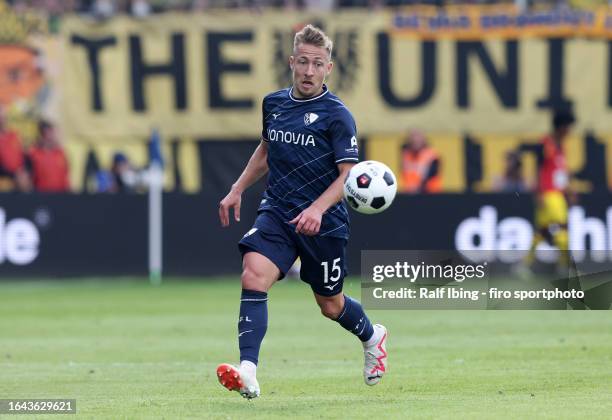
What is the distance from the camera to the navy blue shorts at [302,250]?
30.2 feet

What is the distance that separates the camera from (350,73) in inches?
932

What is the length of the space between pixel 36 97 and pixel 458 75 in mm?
7143

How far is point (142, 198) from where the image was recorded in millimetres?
22016

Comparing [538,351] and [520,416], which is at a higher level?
[520,416]

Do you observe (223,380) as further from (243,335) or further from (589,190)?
(589,190)

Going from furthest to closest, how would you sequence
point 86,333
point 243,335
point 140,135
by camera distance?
1. point 140,135
2. point 86,333
3. point 243,335

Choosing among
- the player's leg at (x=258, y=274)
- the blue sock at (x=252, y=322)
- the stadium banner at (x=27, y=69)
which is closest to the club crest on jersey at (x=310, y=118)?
the player's leg at (x=258, y=274)

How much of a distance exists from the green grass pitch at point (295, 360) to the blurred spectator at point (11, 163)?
4.12 meters

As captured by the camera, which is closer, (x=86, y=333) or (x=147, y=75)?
(x=86, y=333)

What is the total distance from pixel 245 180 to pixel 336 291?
1039 mm

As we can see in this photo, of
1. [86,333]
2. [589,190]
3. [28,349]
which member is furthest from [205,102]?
[28,349]

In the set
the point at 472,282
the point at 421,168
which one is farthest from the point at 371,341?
the point at 421,168

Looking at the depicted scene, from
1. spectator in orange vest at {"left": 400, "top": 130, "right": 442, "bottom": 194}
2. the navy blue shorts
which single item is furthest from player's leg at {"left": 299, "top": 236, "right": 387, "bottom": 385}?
spectator in orange vest at {"left": 400, "top": 130, "right": 442, "bottom": 194}

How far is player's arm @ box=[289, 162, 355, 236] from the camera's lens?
8.78 m
